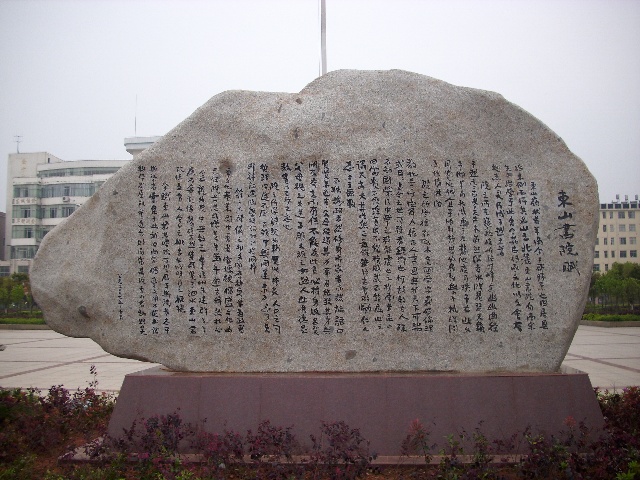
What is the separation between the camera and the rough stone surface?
4.80 meters

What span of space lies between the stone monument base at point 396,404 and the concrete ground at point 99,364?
2.63 metres

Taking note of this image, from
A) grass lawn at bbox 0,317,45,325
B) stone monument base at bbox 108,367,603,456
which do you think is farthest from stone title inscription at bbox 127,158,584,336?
grass lawn at bbox 0,317,45,325

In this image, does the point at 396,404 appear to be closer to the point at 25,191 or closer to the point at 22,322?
the point at 22,322

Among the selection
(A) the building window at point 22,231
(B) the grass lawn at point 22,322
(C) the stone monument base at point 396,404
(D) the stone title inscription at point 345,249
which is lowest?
(B) the grass lawn at point 22,322

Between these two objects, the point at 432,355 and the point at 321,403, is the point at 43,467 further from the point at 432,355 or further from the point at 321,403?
the point at 432,355

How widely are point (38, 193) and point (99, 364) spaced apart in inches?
1163

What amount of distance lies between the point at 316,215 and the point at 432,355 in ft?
5.32

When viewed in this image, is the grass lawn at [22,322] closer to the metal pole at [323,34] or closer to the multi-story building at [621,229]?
the metal pole at [323,34]

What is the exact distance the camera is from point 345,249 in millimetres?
4910

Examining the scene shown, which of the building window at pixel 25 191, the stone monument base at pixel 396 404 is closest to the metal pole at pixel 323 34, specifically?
the stone monument base at pixel 396 404

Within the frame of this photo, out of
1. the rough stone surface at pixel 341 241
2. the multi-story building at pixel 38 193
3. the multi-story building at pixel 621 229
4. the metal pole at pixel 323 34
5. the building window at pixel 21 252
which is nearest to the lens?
the rough stone surface at pixel 341 241

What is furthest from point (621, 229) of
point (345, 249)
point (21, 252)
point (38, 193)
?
point (345, 249)

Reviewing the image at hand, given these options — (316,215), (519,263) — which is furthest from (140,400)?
(519,263)

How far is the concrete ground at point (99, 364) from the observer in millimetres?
8352
